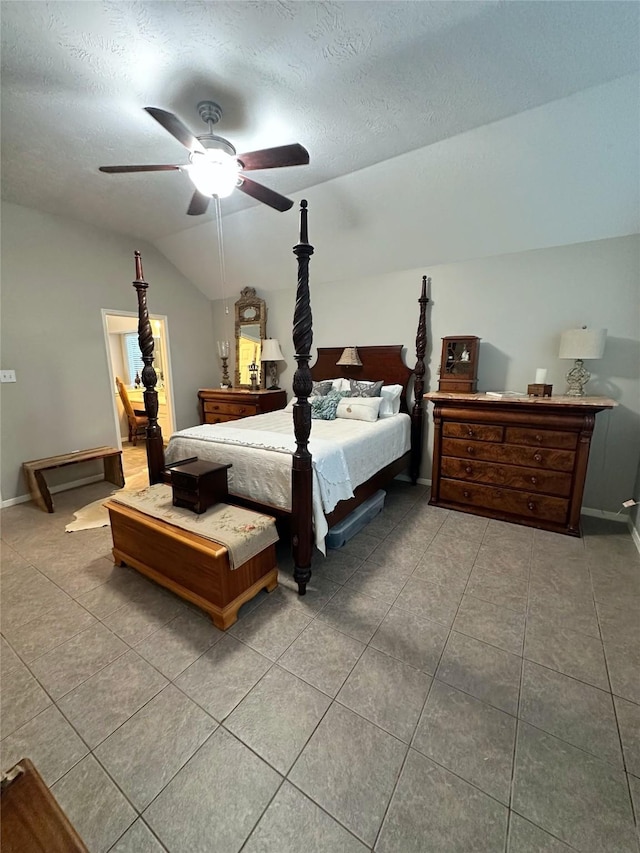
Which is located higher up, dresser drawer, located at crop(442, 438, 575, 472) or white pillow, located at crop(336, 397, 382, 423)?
white pillow, located at crop(336, 397, 382, 423)

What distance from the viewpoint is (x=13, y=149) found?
246 cm

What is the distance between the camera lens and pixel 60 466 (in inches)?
134

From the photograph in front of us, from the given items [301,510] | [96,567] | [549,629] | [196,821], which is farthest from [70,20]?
[549,629]

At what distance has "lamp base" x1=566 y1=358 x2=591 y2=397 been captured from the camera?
2.80 meters

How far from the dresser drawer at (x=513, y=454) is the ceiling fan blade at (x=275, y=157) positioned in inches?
92.1

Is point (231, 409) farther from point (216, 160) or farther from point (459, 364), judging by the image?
point (216, 160)

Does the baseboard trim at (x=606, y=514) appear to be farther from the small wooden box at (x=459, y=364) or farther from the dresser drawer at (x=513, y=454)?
the small wooden box at (x=459, y=364)

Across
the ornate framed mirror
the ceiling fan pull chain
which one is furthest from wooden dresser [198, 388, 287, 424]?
the ceiling fan pull chain

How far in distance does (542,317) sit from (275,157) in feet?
8.29

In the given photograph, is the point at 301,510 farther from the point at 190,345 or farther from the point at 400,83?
the point at 190,345

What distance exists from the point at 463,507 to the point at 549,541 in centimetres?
67

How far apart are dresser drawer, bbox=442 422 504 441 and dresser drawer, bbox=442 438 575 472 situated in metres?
0.05

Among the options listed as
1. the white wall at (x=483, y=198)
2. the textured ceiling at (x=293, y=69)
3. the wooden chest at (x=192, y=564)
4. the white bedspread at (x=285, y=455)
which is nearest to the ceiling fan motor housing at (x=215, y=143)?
the textured ceiling at (x=293, y=69)

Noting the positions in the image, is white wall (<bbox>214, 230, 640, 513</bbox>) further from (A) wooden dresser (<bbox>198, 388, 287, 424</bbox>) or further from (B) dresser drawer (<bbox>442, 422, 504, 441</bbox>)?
(A) wooden dresser (<bbox>198, 388, 287, 424</bbox>)
